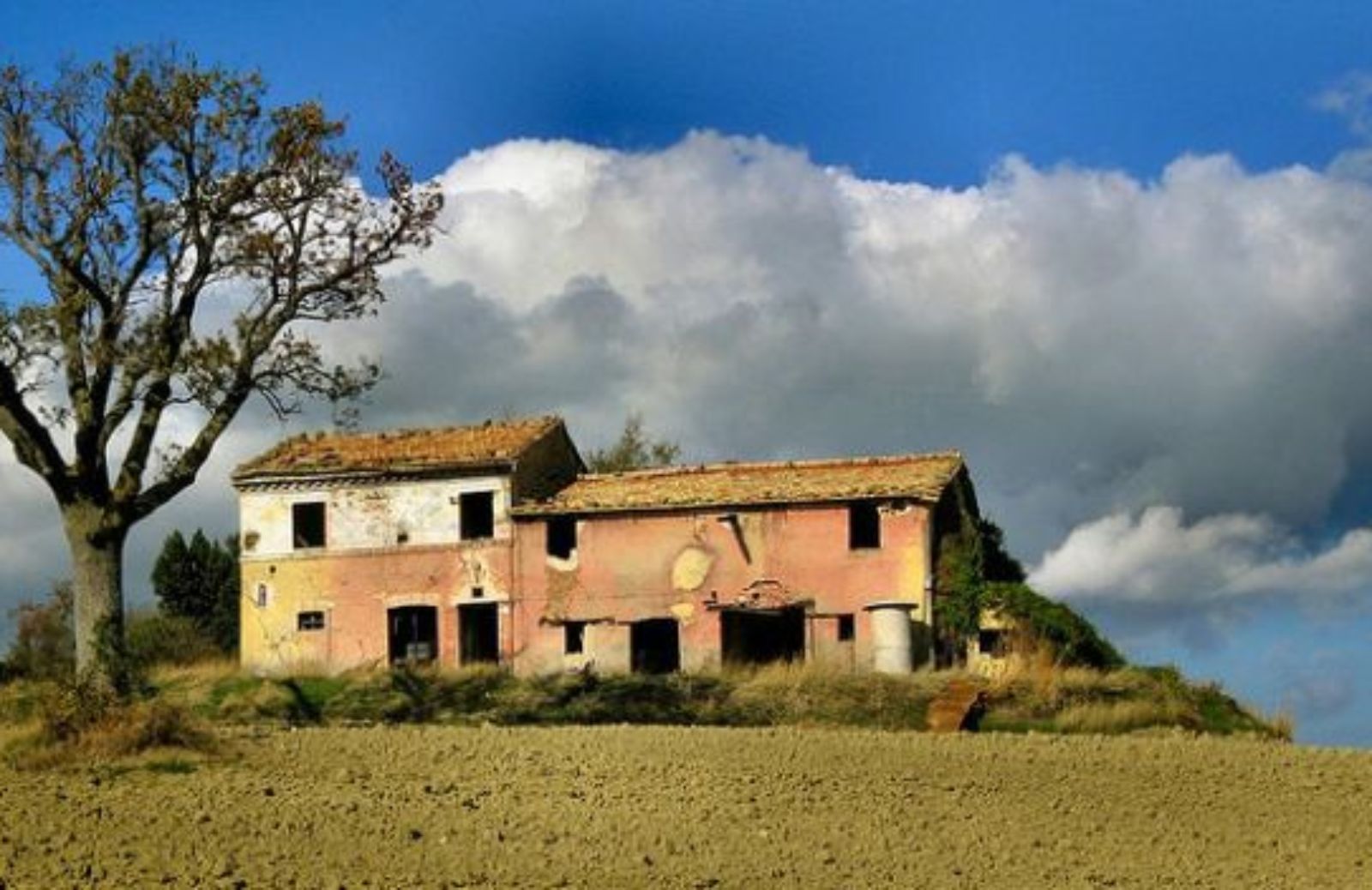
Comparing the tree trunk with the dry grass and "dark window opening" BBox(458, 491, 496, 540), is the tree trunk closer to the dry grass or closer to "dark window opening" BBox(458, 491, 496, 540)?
the dry grass

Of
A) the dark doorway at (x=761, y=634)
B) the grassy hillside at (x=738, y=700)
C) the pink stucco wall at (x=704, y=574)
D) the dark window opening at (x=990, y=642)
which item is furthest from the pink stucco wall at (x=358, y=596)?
the dark window opening at (x=990, y=642)

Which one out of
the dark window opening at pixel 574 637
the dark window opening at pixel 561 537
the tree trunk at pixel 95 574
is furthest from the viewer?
the dark window opening at pixel 561 537

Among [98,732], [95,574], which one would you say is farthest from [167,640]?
[98,732]

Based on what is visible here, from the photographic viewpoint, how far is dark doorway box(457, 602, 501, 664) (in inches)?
2018

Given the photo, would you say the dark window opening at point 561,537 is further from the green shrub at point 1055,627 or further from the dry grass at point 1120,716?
the dry grass at point 1120,716

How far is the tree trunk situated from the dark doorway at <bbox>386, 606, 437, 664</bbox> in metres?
22.0

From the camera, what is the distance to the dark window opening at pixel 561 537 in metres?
51.1

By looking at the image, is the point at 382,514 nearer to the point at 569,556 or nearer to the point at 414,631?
the point at 414,631

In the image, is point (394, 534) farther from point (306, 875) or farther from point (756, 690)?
point (306, 875)

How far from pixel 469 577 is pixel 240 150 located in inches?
865

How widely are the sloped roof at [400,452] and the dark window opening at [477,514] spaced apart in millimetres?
971

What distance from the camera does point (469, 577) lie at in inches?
2023

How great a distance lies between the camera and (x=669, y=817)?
17.1 meters

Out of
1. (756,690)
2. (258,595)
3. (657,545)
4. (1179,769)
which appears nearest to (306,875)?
(1179,769)
